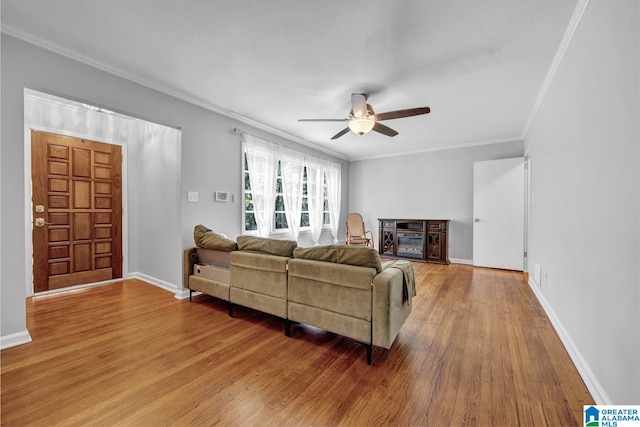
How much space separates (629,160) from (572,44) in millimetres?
1437

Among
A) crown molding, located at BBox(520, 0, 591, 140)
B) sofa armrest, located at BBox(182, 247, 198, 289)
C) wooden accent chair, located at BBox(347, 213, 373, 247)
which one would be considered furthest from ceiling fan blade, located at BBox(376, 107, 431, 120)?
wooden accent chair, located at BBox(347, 213, 373, 247)

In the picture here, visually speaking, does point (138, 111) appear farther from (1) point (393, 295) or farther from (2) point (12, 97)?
(1) point (393, 295)

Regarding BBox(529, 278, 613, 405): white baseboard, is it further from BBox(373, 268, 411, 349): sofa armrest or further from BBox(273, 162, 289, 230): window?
BBox(273, 162, 289, 230): window

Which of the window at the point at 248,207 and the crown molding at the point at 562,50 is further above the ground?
the crown molding at the point at 562,50

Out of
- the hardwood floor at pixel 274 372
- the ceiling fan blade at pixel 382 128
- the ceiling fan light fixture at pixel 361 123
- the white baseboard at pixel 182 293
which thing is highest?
the ceiling fan blade at pixel 382 128

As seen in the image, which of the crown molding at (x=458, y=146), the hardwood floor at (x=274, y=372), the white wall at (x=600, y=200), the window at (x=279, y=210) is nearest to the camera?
the white wall at (x=600, y=200)

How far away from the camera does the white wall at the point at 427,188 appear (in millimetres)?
5348

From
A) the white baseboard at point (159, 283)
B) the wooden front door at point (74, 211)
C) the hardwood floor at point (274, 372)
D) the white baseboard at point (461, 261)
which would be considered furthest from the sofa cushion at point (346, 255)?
the white baseboard at point (461, 261)

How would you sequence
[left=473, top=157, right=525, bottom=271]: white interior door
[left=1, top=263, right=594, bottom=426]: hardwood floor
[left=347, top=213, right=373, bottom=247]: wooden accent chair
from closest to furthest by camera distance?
[left=1, top=263, right=594, bottom=426]: hardwood floor
[left=473, top=157, right=525, bottom=271]: white interior door
[left=347, top=213, right=373, bottom=247]: wooden accent chair

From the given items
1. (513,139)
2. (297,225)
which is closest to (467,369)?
(297,225)

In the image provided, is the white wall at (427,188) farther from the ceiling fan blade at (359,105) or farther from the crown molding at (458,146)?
the ceiling fan blade at (359,105)

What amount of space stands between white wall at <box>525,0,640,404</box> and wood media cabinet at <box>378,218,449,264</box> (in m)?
2.89

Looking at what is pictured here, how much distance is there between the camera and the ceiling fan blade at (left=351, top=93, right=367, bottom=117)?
289cm

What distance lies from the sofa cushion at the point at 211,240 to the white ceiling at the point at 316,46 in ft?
5.61
